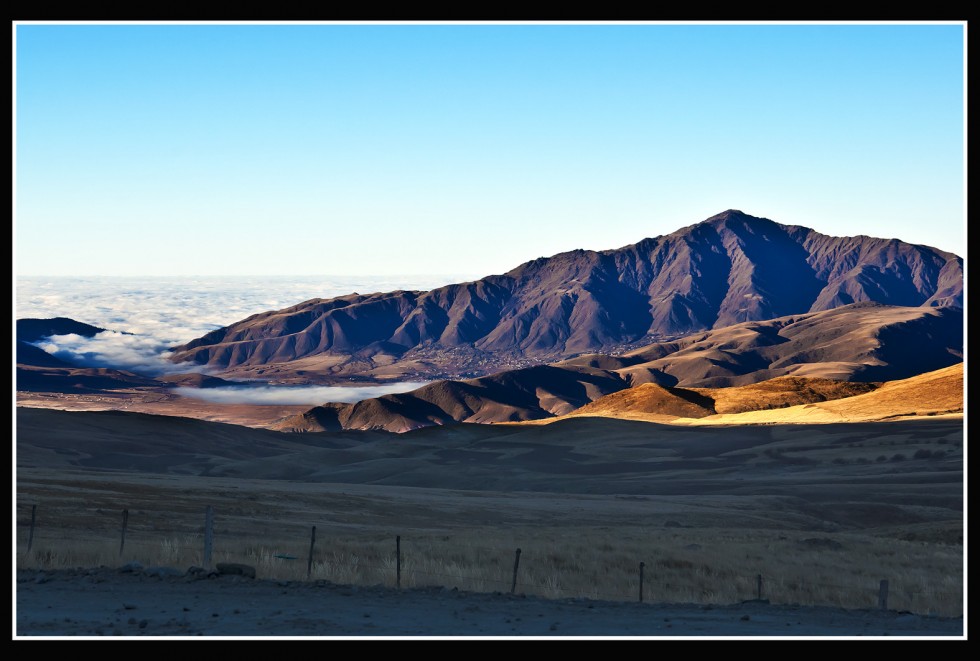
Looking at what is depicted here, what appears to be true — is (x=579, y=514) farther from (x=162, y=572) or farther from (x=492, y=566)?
(x=162, y=572)

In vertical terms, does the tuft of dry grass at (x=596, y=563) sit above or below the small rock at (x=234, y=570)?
below

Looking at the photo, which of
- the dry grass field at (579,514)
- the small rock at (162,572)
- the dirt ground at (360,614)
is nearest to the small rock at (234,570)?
the dirt ground at (360,614)

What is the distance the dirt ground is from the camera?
56.5ft

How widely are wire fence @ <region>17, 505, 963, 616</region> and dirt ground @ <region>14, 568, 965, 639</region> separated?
1.69m

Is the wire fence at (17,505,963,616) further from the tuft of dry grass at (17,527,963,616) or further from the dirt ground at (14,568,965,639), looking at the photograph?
the dirt ground at (14,568,965,639)

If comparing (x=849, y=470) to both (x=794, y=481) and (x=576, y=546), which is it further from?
(x=576, y=546)

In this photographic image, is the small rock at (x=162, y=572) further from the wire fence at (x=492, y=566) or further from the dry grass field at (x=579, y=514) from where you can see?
the dry grass field at (x=579, y=514)

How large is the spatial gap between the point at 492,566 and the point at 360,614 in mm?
11504

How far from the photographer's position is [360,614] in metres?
18.9


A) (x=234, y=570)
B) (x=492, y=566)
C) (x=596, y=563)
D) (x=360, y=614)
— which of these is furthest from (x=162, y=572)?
(x=596, y=563)

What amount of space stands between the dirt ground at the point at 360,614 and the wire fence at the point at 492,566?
169 cm

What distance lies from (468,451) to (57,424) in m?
54.3

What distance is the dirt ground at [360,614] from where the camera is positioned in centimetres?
1723
